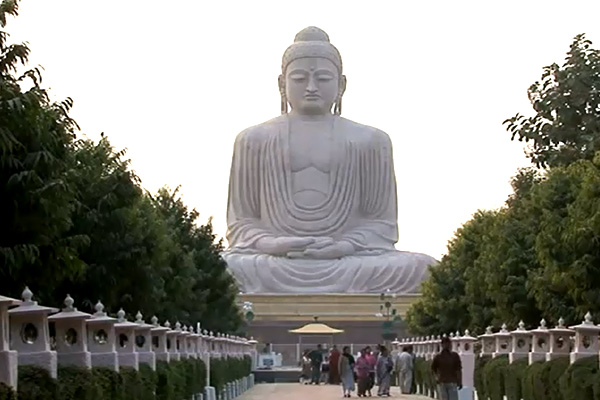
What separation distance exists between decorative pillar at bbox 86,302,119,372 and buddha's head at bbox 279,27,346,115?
46.7 m

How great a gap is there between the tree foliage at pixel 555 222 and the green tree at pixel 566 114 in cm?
1

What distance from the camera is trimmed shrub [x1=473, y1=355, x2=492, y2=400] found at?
25884 mm

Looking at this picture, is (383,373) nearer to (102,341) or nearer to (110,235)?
(110,235)

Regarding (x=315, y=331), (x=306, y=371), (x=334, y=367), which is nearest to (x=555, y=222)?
(x=334, y=367)

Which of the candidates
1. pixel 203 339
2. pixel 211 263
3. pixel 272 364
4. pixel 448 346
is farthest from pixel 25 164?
pixel 272 364

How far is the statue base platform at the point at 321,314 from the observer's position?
6212 centimetres

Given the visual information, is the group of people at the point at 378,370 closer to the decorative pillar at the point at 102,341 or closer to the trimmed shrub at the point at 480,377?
the trimmed shrub at the point at 480,377

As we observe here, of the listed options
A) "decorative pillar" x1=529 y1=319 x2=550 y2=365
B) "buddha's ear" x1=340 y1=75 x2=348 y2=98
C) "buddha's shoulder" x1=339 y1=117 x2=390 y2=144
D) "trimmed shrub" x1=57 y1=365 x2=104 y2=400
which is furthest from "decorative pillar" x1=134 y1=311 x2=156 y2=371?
"buddha's ear" x1=340 y1=75 x2=348 y2=98

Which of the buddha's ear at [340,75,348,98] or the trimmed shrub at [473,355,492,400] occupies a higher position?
the buddha's ear at [340,75,348,98]

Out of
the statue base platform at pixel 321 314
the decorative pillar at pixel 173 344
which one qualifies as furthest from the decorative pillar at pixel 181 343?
the statue base platform at pixel 321 314

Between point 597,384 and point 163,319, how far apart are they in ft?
58.1

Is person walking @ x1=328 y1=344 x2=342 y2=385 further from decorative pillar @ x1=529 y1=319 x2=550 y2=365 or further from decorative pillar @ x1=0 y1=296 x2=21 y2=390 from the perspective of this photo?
decorative pillar @ x1=0 y1=296 x2=21 y2=390

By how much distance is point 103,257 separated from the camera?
23.2 metres

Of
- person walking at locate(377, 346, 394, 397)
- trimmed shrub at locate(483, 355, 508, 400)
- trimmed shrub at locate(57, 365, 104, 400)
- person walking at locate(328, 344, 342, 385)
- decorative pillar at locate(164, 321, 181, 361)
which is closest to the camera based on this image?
trimmed shrub at locate(57, 365, 104, 400)
